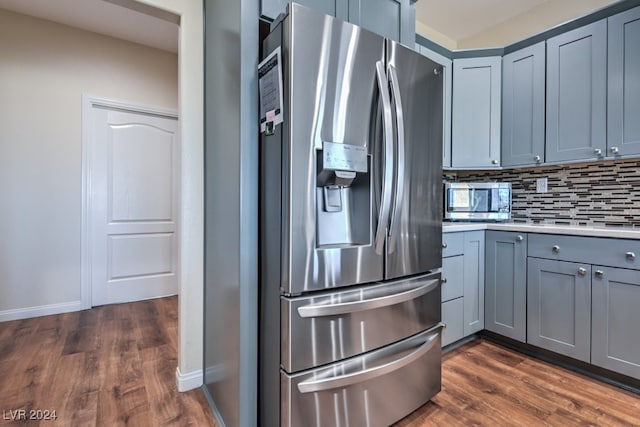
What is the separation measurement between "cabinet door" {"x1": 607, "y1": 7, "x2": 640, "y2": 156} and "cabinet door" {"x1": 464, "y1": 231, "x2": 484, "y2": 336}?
1.02 m

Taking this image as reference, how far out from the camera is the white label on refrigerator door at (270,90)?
3.81 ft

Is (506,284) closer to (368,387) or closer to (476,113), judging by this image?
(476,113)

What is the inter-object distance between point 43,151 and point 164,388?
2.59 metres

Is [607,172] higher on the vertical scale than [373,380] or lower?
higher

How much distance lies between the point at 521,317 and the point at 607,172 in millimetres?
1233

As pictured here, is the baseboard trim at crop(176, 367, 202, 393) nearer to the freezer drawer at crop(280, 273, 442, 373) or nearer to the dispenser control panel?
the freezer drawer at crop(280, 273, 442, 373)

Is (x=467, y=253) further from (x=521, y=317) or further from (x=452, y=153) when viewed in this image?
(x=452, y=153)

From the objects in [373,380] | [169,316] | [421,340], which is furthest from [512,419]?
[169,316]

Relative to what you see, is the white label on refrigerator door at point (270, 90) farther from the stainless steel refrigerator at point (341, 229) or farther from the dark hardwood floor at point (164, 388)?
the dark hardwood floor at point (164, 388)

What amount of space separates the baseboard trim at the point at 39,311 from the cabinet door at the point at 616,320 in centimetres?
424

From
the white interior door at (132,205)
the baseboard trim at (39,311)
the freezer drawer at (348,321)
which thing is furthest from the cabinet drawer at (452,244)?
the baseboard trim at (39,311)

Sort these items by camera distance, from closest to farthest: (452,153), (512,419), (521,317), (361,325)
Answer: (361,325) → (512,419) → (521,317) → (452,153)

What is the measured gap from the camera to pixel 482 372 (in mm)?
1998

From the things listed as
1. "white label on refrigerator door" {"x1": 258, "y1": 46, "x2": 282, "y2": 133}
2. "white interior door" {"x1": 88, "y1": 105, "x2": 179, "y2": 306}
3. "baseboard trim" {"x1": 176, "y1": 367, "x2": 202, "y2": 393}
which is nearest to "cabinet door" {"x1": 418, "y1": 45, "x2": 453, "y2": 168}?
"white label on refrigerator door" {"x1": 258, "y1": 46, "x2": 282, "y2": 133}
